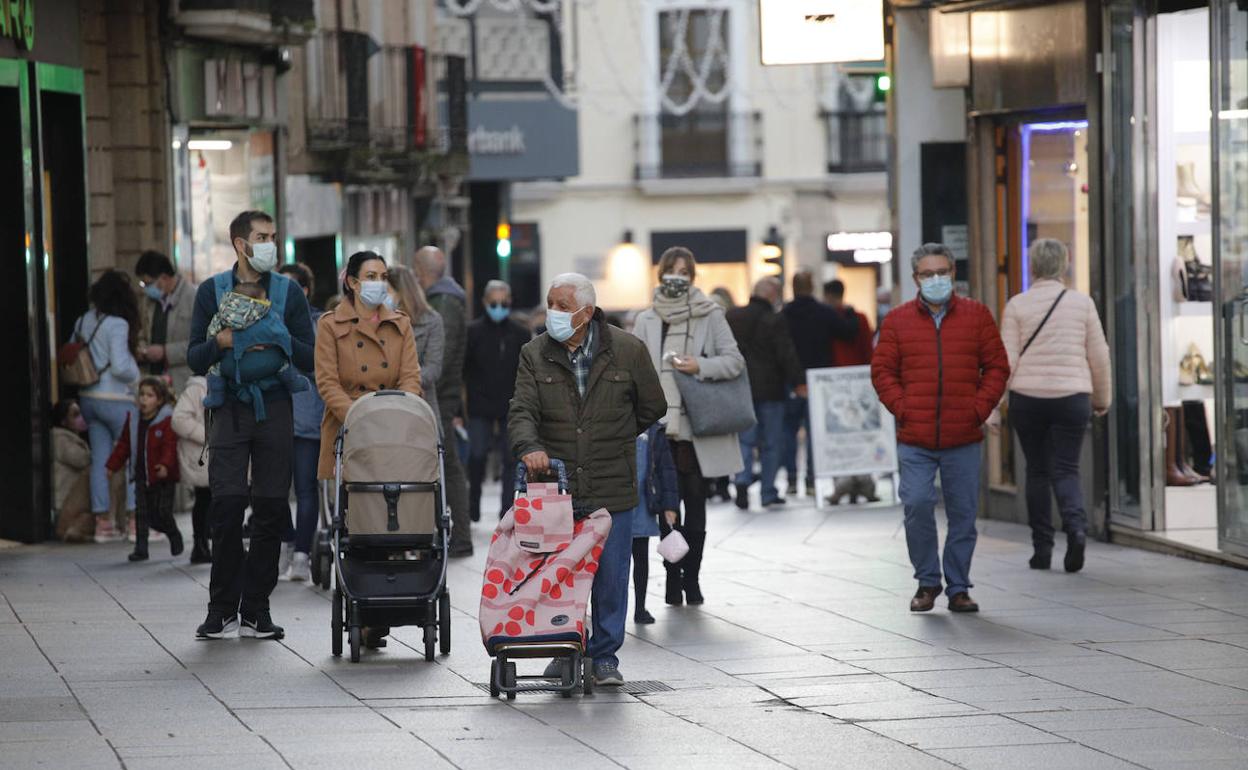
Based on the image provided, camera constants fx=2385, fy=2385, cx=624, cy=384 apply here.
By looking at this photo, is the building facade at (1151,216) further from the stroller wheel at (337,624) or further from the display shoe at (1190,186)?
the stroller wheel at (337,624)

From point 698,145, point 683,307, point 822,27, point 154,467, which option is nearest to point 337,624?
point 683,307

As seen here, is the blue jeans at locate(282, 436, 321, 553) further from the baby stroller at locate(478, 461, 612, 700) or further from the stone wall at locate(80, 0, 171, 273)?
the stone wall at locate(80, 0, 171, 273)

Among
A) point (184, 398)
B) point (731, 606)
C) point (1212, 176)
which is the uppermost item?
point (1212, 176)

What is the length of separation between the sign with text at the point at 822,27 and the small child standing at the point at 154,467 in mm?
4803

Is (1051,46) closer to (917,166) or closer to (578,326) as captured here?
(917,166)

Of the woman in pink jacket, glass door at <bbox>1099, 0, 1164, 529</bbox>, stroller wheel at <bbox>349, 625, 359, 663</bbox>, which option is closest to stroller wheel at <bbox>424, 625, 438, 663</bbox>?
stroller wheel at <bbox>349, 625, 359, 663</bbox>

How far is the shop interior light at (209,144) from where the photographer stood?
19.8 m

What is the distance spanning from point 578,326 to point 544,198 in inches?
→ 1677

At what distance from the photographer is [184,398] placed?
1430 cm

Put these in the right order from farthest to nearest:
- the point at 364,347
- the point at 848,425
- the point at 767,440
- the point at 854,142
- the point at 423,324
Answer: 1. the point at 854,142
2. the point at 767,440
3. the point at 848,425
4. the point at 423,324
5. the point at 364,347

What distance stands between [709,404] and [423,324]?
6.31 feet

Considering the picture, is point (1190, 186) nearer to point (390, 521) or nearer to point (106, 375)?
point (390, 521)

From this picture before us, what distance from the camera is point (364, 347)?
447 inches

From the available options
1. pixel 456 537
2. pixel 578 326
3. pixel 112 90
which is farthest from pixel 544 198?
pixel 578 326
